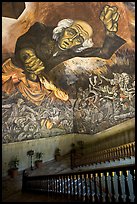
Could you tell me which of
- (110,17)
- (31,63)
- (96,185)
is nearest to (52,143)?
(31,63)

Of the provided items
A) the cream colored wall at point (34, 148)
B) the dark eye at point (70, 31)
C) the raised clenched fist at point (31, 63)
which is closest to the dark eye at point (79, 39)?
the dark eye at point (70, 31)

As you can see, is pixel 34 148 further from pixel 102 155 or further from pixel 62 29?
pixel 62 29

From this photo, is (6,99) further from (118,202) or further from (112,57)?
(118,202)

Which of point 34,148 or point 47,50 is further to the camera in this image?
point 34,148

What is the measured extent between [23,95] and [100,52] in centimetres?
559

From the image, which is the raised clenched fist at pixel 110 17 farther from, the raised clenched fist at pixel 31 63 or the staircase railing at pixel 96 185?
the staircase railing at pixel 96 185

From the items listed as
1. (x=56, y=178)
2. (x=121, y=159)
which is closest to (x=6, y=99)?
(x=121, y=159)

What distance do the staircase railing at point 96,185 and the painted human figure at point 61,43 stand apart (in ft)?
23.7

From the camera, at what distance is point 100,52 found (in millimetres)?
12617

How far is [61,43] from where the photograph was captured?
12.0 metres

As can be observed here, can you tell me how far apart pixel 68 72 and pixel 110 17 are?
216 inches

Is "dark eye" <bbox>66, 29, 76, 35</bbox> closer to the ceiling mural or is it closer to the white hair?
the ceiling mural

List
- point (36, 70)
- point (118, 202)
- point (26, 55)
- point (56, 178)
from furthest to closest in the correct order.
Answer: point (36, 70) → point (26, 55) → point (56, 178) → point (118, 202)

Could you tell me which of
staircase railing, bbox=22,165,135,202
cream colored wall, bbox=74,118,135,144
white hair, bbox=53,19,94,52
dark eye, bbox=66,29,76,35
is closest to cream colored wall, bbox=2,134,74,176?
cream colored wall, bbox=74,118,135,144
